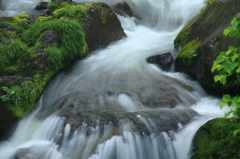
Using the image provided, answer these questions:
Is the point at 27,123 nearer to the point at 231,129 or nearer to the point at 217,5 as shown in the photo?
the point at 231,129

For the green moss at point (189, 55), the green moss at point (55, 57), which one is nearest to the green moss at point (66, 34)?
the green moss at point (55, 57)

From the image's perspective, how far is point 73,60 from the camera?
7.00m

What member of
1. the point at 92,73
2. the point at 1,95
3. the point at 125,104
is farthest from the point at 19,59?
the point at 125,104

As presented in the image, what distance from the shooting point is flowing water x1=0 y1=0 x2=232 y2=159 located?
13.0ft

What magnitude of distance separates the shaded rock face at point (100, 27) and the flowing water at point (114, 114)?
1.99 ft

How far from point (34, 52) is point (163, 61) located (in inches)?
144

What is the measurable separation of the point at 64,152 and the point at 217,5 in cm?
558

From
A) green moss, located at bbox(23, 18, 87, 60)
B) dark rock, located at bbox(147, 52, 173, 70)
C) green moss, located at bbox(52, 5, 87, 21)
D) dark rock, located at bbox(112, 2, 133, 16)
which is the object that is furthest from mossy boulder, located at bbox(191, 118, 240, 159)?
dark rock, located at bbox(112, 2, 133, 16)

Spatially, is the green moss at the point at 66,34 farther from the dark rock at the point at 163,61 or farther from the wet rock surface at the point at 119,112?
the dark rock at the point at 163,61

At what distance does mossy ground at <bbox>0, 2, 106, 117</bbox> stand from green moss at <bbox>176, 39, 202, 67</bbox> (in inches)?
117

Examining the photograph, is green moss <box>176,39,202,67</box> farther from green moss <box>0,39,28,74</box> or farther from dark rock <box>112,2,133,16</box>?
dark rock <box>112,2,133,16</box>

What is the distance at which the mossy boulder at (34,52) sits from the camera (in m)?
4.69

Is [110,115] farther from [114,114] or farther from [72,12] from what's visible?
[72,12]

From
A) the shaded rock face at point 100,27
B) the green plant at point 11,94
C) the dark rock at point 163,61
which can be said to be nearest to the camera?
the green plant at point 11,94
